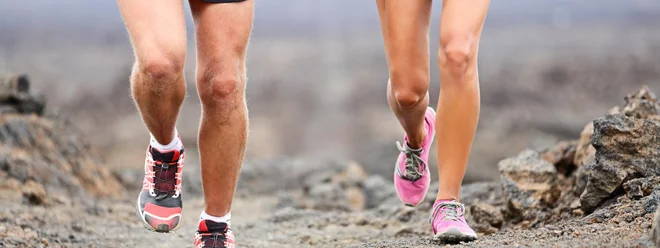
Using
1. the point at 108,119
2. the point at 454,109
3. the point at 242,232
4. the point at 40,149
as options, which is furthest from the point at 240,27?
the point at 108,119

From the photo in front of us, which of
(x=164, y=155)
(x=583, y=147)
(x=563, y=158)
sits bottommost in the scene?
(x=164, y=155)

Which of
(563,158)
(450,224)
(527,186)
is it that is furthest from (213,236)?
(563,158)

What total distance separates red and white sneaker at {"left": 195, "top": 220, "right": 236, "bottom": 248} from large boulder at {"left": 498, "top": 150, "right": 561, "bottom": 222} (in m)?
2.21

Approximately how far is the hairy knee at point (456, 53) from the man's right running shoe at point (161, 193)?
130 centimetres

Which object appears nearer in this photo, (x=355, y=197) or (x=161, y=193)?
(x=161, y=193)

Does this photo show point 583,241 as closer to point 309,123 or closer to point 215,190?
point 215,190

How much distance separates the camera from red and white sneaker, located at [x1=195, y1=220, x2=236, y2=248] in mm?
3855

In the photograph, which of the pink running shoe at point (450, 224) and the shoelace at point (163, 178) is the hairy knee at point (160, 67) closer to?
the shoelace at point (163, 178)

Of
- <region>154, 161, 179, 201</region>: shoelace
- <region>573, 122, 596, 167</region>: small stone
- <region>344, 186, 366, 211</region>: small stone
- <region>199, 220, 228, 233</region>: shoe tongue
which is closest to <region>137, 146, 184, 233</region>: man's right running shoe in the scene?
<region>154, 161, 179, 201</region>: shoelace

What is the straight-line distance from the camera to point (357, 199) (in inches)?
422

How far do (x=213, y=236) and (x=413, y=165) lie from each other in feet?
4.82

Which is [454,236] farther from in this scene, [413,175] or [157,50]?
[157,50]

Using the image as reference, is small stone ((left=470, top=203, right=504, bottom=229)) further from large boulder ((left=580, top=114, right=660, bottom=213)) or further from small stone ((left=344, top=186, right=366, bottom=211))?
small stone ((left=344, top=186, right=366, bottom=211))

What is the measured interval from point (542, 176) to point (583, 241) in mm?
2072
